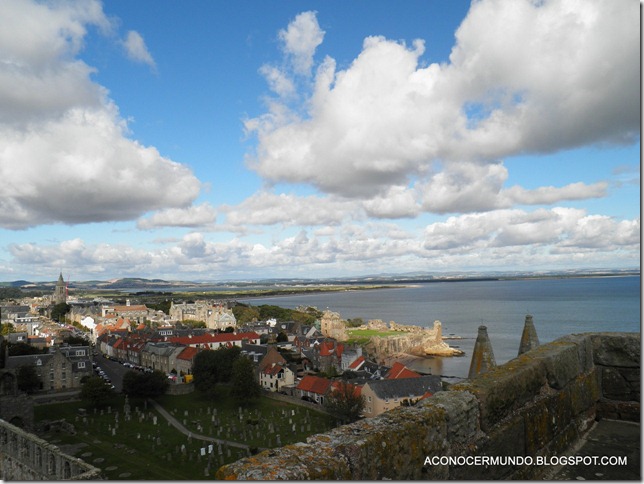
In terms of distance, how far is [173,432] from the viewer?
3309 centimetres

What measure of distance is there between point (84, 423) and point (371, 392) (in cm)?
2453

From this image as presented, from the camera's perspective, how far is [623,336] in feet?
18.6

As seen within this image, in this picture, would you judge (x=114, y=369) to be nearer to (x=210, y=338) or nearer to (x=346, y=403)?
(x=210, y=338)

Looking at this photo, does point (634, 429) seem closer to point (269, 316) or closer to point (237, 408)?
point (237, 408)

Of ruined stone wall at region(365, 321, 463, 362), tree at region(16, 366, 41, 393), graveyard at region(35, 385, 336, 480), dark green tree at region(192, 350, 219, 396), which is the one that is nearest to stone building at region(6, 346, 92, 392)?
tree at region(16, 366, 41, 393)

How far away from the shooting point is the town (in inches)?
1524

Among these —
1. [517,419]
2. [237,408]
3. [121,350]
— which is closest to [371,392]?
[237,408]

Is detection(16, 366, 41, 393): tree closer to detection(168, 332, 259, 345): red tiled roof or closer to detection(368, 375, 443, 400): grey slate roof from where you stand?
detection(168, 332, 259, 345): red tiled roof

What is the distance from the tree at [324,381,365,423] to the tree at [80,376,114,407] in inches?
794

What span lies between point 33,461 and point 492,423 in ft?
73.4

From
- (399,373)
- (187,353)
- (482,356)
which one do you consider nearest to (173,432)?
(399,373)

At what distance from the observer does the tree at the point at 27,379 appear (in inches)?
1704

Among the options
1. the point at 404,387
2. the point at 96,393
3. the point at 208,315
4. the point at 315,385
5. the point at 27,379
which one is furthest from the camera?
the point at 208,315

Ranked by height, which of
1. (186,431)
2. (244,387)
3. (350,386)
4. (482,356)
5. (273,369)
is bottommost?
(186,431)
